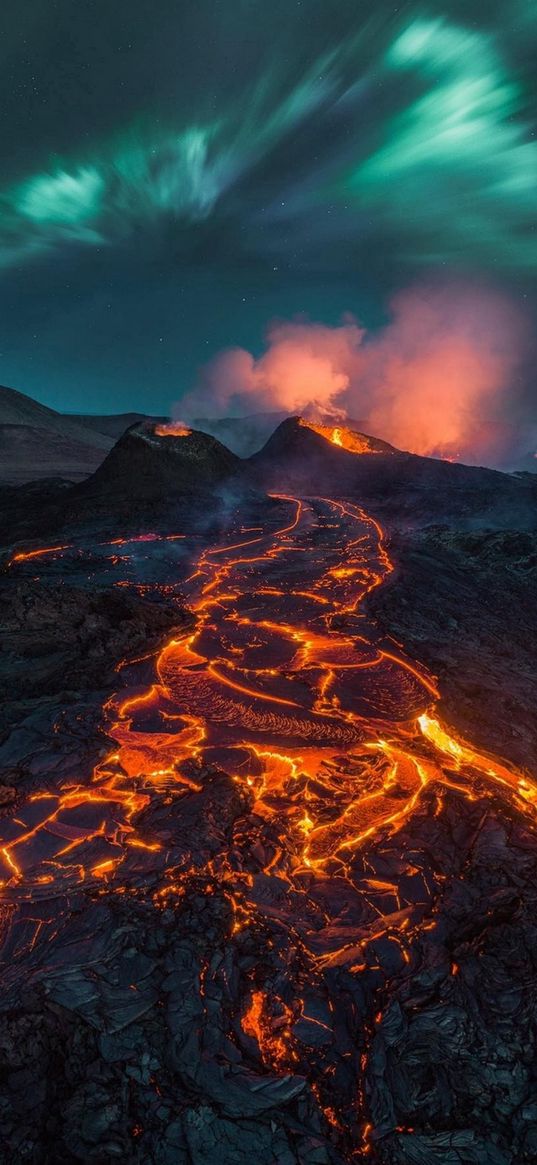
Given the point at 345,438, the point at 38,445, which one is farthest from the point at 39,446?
the point at 345,438

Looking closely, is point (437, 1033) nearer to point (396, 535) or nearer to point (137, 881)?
point (137, 881)

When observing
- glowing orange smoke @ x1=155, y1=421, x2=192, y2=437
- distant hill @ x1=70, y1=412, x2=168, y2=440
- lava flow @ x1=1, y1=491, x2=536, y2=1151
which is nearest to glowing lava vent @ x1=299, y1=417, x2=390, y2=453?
glowing orange smoke @ x1=155, y1=421, x2=192, y2=437

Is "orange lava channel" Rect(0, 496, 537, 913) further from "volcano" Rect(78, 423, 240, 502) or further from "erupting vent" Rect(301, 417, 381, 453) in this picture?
"erupting vent" Rect(301, 417, 381, 453)

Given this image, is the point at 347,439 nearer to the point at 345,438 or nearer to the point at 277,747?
the point at 345,438

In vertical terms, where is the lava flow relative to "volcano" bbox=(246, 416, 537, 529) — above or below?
below

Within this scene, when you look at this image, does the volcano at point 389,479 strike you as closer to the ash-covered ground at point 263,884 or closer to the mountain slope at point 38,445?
the ash-covered ground at point 263,884

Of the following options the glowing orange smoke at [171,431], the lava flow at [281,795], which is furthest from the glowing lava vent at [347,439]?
the lava flow at [281,795]

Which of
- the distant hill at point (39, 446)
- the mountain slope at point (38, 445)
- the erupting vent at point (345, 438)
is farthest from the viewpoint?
the mountain slope at point (38, 445)

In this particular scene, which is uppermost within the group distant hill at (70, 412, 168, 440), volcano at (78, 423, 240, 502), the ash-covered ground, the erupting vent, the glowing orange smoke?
distant hill at (70, 412, 168, 440)
